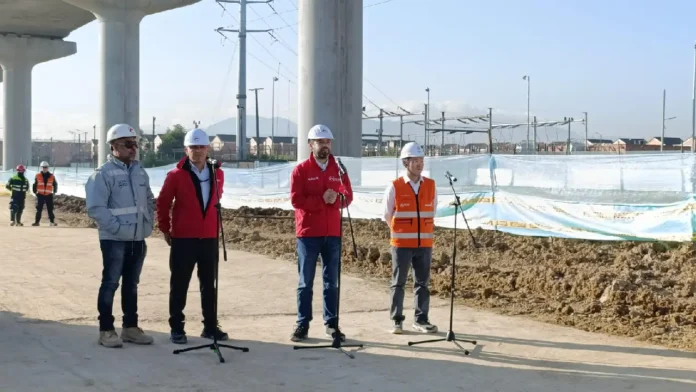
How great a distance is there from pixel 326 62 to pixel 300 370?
59.4ft

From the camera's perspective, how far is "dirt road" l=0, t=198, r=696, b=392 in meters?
6.64

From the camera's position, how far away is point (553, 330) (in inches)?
350

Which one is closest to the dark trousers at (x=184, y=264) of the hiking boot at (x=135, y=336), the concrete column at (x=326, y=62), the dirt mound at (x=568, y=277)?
the hiking boot at (x=135, y=336)

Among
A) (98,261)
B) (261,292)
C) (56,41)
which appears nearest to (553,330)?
(261,292)

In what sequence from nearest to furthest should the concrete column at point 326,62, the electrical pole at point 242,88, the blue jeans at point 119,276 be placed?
the blue jeans at point 119,276 < the concrete column at point 326,62 < the electrical pole at point 242,88

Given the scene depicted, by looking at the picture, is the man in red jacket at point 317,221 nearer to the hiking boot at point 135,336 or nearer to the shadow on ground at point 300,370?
the shadow on ground at point 300,370

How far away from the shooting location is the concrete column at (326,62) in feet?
79.6

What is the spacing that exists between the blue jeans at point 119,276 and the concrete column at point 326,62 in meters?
16.0

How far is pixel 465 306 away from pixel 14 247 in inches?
442

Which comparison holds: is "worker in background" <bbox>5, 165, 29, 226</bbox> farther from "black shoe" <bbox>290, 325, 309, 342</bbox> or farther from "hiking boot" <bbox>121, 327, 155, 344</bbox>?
"black shoe" <bbox>290, 325, 309, 342</bbox>

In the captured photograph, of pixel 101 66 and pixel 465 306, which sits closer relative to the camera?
pixel 465 306

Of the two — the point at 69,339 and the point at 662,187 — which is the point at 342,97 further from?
the point at 69,339

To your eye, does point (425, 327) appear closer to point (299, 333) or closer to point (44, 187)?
point (299, 333)

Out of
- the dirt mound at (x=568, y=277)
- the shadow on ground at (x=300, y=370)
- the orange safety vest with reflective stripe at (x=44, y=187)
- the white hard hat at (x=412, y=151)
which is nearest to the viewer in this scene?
the shadow on ground at (x=300, y=370)
